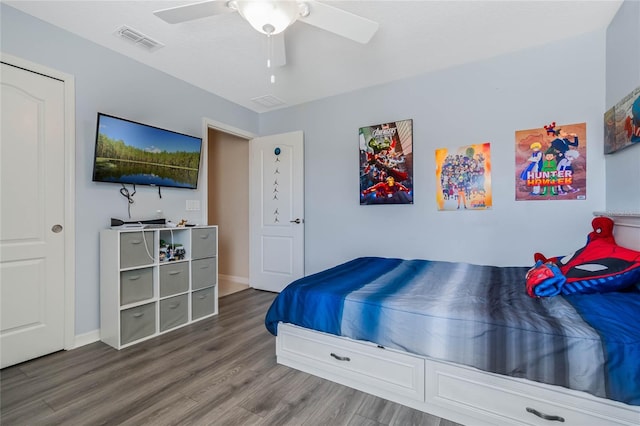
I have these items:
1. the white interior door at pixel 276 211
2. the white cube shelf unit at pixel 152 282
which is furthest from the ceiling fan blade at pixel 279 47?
the white cube shelf unit at pixel 152 282

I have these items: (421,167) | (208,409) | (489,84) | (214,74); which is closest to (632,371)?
(208,409)

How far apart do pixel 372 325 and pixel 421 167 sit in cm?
201

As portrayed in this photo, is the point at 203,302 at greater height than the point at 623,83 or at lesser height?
lesser

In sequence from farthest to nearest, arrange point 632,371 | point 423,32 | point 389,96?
point 389,96
point 423,32
point 632,371

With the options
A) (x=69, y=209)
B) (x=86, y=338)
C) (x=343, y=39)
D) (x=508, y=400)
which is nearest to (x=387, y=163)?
(x=343, y=39)

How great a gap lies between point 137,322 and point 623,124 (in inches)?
159

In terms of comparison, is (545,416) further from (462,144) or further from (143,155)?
(143,155)

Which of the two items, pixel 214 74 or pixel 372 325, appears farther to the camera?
pixel 214 74

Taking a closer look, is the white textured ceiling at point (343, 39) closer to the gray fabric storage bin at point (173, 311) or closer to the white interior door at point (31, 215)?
the white interior door at point (31, 215)

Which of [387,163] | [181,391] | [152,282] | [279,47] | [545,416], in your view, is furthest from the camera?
[387,163]

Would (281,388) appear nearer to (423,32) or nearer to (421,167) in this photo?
(421,167)

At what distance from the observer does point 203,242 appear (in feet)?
10.1

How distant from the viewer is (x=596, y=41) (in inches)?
95.2

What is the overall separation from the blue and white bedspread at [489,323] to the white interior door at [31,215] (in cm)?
177
